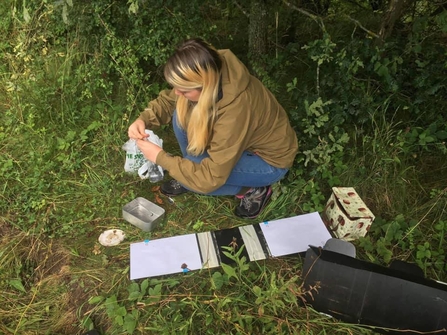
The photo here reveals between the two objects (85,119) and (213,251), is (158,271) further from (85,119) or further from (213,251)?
(85,119)

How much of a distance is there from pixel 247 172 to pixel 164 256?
0.75 meters

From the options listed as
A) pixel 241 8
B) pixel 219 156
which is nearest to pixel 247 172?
pixel 219 156

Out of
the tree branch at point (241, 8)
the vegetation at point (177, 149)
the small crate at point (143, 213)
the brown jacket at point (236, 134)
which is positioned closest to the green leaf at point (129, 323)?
the vegetation at point (177, 149)

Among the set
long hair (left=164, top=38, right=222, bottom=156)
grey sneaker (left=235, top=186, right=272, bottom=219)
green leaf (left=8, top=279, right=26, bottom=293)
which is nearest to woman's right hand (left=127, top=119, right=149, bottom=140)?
long hair (left=164, top=38, right=222, bottom=156)

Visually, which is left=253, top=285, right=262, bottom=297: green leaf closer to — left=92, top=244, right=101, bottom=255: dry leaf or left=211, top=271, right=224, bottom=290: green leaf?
left=211, top=271, right=224, bottom=290: green leaf

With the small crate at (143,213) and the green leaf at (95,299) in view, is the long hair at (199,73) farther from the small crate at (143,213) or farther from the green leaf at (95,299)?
the green leaf at (95,299)

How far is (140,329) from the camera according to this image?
1861mm

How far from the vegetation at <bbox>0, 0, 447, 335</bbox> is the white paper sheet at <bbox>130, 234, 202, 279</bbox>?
0.21ft

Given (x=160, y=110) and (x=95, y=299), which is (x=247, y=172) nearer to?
(x=160, y=110)

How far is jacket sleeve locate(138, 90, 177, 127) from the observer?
7.70 ft

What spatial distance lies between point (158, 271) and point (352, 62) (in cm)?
194

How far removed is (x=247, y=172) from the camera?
2299mm

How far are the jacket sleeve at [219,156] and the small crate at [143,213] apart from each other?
47 cm

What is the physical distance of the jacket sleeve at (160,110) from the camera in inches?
92.4
